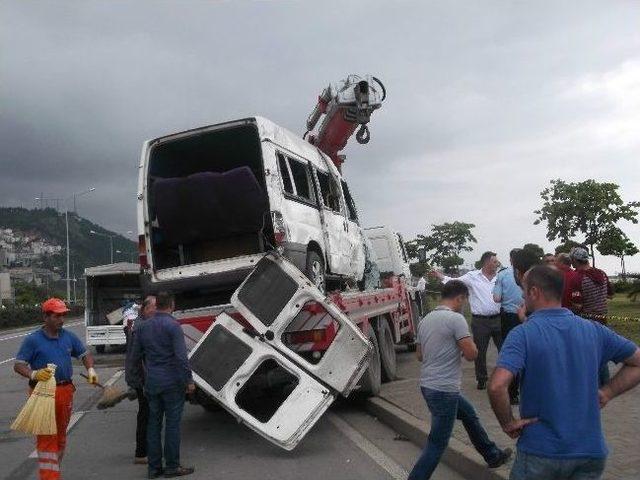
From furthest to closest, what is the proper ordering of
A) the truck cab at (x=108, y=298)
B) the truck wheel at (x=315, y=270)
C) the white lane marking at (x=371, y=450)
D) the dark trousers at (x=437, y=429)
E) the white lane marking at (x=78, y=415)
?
the truck cab at (x=108, y=298) → the truck wheel at (x=315, y=270) → the white lane marking at (x=78, y=415) → the white lane marking at (x=371, y=450) → the dark trousers at (x=437, y=429)

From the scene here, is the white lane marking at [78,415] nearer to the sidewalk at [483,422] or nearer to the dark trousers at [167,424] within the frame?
the dark trousers at [167,424]

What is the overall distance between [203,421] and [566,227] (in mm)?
31099

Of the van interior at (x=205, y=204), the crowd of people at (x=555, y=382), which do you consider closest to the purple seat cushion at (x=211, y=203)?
the van interior at (x=205, y=204)

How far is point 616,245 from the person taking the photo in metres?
36.2

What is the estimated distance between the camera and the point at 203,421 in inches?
397

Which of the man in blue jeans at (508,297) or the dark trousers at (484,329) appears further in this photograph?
the dark trousers at (484,329)

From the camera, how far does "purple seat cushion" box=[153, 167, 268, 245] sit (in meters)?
9.12

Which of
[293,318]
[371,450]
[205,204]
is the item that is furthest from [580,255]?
[205,204]

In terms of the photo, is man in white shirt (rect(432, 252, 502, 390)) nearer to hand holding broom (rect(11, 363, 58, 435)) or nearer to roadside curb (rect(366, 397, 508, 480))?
roadside curb (rect(366, 397, 508, 480))

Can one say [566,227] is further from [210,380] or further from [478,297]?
[210,380]

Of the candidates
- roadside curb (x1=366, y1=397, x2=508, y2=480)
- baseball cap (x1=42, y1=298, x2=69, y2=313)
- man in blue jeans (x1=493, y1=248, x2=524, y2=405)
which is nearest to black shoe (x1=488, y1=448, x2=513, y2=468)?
roadside curb (x1=366, y1=397, x2=508, y2=480)

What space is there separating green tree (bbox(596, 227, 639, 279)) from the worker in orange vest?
33.7m

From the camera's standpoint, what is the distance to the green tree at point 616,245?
36.1 meters

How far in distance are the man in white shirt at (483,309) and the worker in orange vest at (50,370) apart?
16.7 ft
